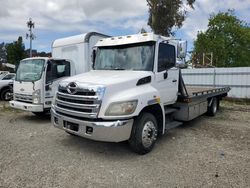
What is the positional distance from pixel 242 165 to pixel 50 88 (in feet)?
19.8

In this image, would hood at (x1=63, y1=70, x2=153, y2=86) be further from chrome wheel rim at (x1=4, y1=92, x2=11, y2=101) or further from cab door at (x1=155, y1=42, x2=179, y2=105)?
chrome wheel rim at (x1=4, y1=92, x2=11, y2=101)

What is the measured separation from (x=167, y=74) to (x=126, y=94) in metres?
1.69

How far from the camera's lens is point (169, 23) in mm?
24953

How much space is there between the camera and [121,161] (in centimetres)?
520

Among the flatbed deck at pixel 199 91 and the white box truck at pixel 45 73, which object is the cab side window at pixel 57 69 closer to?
the white box truck at pixel 45 73

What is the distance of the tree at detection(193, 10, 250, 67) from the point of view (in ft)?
108

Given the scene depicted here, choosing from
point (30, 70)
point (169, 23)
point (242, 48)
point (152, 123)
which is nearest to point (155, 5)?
point (169, 23)

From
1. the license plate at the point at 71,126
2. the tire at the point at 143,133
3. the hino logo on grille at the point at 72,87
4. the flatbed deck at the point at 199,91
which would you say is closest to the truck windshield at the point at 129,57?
the tire at the point at 143,133

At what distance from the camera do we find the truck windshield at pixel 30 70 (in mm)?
8405

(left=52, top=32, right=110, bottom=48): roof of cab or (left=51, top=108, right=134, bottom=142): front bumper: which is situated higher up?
(left=52, top=32, right=110, bottom=48): roof of cab

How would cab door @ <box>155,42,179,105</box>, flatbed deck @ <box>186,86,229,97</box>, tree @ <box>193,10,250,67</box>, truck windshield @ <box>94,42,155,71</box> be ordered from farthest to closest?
tree @ <box>193,10,250,67</box>, flatbed deck @ <box>186,86,229,97</box>, cab door @ <box>155,42,179,105</box>, truck windshield @ <box>94,42,155,71</box>

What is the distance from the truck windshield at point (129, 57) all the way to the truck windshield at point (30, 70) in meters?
2.73

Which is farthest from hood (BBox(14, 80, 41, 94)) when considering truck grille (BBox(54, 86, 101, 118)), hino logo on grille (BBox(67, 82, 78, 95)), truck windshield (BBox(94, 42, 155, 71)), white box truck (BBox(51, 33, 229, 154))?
hino logo on grille (BBox(67, 82, 78, 95))

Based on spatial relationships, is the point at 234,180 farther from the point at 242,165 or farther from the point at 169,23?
the point at 169,23
